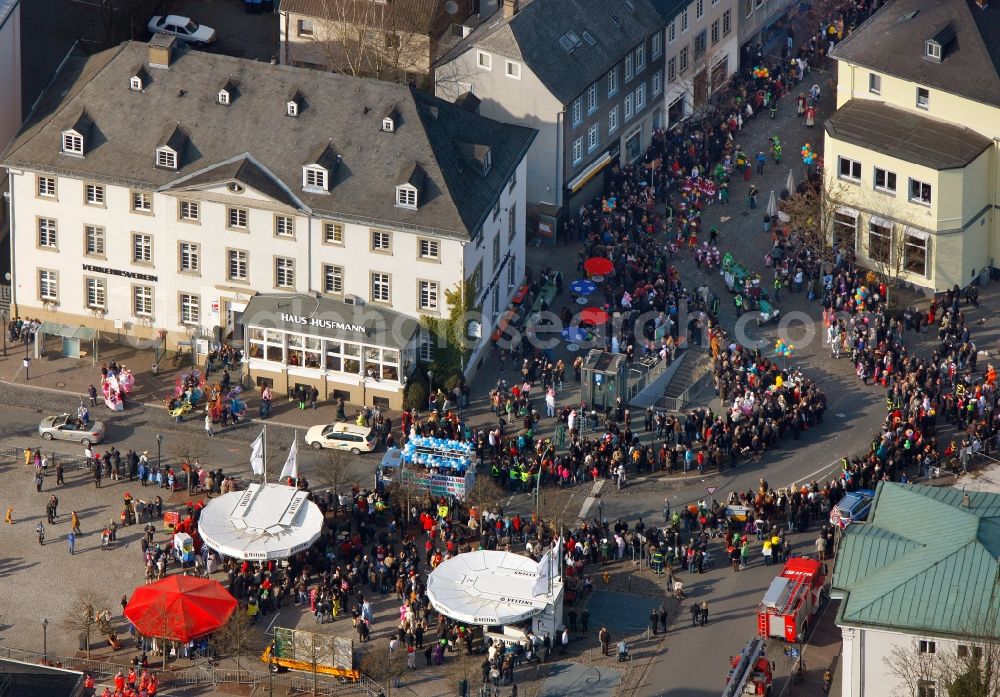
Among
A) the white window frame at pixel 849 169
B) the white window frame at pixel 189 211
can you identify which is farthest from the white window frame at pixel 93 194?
the white window frame at pixel 849 169

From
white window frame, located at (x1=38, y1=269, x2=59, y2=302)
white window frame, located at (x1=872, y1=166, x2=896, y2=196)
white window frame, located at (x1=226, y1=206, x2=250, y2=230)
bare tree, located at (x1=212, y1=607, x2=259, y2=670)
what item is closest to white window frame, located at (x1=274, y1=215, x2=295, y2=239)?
white window frame, located at (x1=226, y1=206, x2=250, y2=230)

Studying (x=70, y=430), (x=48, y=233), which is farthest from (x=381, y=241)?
(x=48, y=233)

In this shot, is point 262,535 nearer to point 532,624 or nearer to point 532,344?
point 532,624

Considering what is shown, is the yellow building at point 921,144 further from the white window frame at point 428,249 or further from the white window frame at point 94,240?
the white window frame at point 94,240

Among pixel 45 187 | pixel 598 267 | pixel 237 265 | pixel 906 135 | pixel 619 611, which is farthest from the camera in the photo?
pixel 598 267

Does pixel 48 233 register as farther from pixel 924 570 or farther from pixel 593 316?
pixel 924 570

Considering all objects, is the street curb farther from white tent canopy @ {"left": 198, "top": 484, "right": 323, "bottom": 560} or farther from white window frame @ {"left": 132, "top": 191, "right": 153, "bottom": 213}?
white tent canopy @ {"left": 198, "top": 484, "right": 323, "bottom": 560}
